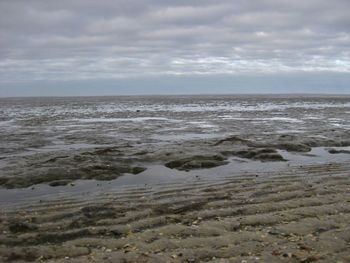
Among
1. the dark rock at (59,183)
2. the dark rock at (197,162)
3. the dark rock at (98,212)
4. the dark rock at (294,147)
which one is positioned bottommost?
the dark rock at (59,183)

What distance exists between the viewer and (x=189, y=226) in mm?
7770

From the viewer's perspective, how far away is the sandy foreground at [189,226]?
257 inches

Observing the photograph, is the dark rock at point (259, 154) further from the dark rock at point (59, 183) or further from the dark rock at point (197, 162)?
the dark rock at point (59, 183)

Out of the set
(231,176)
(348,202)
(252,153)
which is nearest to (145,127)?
(252,153)

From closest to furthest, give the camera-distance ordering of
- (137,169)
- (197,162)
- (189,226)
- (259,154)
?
(189,226), (137,169), (197,162), (259,154)

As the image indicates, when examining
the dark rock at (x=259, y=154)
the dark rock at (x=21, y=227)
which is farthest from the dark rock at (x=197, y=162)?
the dark rock at (x=21, y=227)

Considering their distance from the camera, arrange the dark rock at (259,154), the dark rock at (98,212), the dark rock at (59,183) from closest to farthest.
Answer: the dark rock at (98,212), the dark rock at (59,183), the dark rock at (259,154)

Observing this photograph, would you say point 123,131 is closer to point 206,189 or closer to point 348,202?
point 206,189

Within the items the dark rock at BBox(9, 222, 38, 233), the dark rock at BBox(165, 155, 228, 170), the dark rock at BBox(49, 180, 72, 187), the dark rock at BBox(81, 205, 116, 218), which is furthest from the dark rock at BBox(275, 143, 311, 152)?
the dark rock at BBox(9, 222, 38, 233)

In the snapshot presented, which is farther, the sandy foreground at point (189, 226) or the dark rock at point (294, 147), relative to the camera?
the dark rock at point (294, 147)

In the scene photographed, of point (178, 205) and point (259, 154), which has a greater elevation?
point (259, 154)

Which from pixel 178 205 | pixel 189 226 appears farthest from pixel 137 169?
pixel 189 226

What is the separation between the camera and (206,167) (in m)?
14.6

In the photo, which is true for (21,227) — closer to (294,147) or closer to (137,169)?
(137,169)
